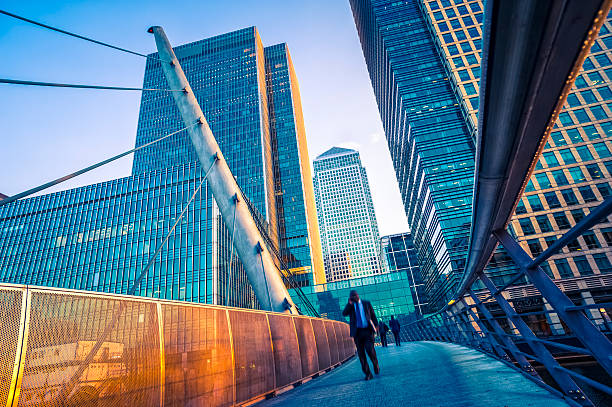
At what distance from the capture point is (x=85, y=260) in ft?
167

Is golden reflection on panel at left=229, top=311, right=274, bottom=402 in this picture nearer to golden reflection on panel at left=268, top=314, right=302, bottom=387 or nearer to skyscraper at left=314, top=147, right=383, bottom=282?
golden reflection on panel at left=268, top=314, right=302, bottom=387

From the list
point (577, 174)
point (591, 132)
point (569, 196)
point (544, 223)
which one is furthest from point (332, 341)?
point (591, 132)

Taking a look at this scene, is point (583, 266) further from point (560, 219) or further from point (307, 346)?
point (307, 346)

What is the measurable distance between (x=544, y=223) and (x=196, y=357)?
54.6 metres

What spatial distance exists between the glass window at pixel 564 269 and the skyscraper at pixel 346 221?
423 ft

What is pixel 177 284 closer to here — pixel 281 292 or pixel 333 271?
pixel 281 292

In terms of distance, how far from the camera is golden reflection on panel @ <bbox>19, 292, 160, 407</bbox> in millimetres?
2412

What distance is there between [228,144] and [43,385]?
9104 centimetres

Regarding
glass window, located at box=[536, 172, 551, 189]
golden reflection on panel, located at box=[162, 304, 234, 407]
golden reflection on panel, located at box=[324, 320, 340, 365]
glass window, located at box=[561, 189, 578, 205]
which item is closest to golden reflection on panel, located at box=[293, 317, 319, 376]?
golden reflection on panel, located at box=[324, 320, 340, 365]

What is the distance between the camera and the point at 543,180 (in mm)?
45719

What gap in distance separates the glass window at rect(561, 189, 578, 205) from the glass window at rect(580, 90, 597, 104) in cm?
1345

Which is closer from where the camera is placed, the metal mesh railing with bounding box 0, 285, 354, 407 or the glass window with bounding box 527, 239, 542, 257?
the metal mesh railing with bounding box 0, 285, 354, 407

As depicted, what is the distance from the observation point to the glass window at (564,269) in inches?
1635

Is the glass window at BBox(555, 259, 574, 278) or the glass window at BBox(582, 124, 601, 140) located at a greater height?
the glass window at BBox(582, 124, 601, 140)
